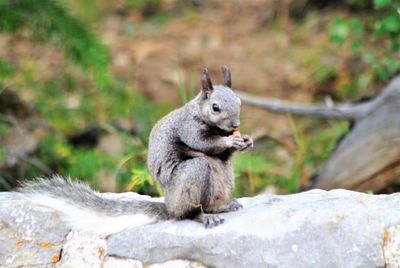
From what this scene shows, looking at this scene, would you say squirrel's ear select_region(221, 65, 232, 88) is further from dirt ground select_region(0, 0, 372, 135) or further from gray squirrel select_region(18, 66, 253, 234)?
dirt ground select_region(0, 0, 372, 135)

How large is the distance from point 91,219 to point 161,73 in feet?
17.4

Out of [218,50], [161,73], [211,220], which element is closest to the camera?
[211,220]

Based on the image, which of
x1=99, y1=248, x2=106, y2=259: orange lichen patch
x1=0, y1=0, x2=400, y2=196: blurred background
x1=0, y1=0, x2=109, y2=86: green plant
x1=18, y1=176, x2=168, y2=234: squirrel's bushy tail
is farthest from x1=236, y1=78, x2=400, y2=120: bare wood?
x1=99, y1=248, x2=106, y2=259: orange lichen patch

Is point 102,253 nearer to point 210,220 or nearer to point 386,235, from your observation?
point 210,220

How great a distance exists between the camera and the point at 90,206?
13.1 feet

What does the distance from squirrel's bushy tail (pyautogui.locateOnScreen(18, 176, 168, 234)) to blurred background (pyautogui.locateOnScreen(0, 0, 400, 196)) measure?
774 mm

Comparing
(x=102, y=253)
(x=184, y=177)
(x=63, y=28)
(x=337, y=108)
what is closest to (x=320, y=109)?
(x=337, y=108)

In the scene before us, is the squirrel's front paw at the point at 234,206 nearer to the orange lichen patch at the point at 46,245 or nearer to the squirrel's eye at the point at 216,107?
the squirrel's eye at the point at 216,107

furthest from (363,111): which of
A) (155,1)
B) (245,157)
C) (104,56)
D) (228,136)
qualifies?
(155,1)

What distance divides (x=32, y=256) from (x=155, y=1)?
6.97 meters

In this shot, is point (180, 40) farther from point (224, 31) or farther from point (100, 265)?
point (100, 265)

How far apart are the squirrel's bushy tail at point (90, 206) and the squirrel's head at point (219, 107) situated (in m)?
0.54

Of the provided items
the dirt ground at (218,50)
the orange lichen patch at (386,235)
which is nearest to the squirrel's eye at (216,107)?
the orange lichen patch at (386,235)

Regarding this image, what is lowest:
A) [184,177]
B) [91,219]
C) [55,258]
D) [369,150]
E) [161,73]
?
[161,73]
